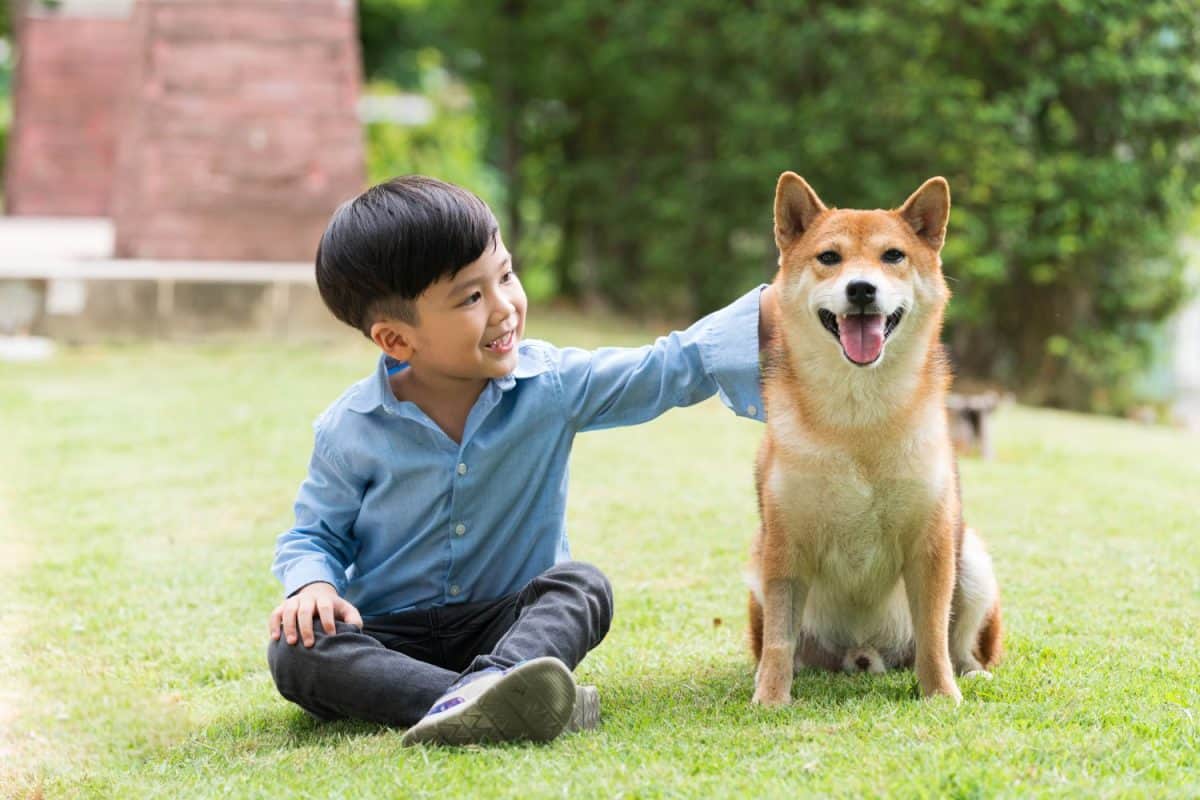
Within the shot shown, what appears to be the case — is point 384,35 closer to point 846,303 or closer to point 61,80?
point 61,80

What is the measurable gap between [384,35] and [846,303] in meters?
19.1

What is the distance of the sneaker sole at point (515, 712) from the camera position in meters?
2.88

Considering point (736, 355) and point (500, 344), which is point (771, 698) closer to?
point (736, 355)

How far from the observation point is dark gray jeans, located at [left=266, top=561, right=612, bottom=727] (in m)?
3.18

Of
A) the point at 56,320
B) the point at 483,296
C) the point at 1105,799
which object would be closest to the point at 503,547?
the point at 483,296

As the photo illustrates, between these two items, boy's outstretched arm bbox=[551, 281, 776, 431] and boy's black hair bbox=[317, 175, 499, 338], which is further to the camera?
boy's outstretched arm bbox=[551, 281, 776, 431]

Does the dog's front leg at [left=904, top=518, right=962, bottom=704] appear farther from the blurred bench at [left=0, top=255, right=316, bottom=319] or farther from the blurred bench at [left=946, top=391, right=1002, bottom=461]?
the blurred bench at [left=0, top=255, right=316, bottom=319]

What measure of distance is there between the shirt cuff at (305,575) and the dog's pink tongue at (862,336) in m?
1.27

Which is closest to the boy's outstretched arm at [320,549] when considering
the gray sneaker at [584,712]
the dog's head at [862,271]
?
the gray sneaker at [584,712]

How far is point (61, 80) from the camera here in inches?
738

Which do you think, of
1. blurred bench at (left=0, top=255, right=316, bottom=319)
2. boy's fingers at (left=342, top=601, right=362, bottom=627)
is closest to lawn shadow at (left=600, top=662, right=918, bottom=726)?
boy's fingers at (left=342, top=601, right=362, bottom=627)

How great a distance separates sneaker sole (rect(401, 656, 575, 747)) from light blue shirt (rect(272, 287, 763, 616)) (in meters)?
0.56

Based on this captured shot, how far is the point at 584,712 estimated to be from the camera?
10.2 feet

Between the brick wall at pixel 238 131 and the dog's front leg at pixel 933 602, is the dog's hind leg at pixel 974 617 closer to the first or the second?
the dog's front leg at pixel 933 602
